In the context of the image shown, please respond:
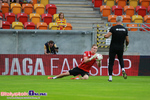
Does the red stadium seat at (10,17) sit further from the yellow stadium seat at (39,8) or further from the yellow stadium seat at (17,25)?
the yellow stadium seat at (39,8)

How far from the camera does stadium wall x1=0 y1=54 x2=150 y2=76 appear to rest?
55.6 ft

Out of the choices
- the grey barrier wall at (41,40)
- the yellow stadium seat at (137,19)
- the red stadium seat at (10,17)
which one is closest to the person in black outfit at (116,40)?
the grey barrier wall at (41,40)

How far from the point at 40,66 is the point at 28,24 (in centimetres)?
379

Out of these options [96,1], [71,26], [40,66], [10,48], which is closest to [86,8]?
[96,1]

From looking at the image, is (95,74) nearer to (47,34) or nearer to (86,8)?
(47,34)

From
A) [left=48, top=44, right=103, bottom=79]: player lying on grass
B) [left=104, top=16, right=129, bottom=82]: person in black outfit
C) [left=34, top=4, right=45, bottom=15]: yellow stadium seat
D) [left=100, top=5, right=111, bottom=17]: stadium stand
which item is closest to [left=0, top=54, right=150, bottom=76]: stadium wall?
[left=48, top=44, right=103, bottom=79]: player lying on grass

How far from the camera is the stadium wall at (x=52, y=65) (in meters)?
16.9

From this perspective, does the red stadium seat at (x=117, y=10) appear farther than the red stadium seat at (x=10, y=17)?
A: Yes

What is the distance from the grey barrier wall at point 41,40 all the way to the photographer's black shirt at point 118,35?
758 cm

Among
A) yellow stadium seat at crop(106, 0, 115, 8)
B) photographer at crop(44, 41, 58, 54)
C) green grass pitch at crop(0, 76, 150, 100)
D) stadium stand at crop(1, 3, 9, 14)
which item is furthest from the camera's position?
yellow stadium seat at crop(106, 0, 115, 8)

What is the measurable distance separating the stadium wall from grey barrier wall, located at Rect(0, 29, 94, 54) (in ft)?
7.86

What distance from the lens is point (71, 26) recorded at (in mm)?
20516

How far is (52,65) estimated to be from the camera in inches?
673

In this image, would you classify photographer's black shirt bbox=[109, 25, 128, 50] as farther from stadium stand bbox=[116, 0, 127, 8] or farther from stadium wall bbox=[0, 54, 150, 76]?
stadium stand bbox=[116, 0, 127, 8]
